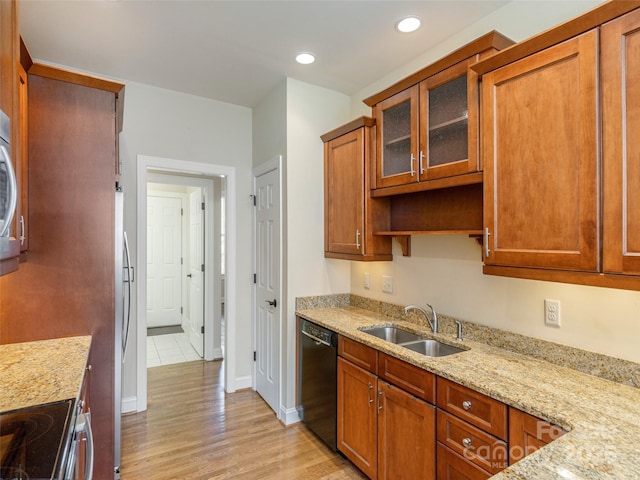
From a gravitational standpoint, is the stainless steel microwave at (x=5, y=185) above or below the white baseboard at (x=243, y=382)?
above

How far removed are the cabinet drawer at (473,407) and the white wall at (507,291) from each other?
0.60m

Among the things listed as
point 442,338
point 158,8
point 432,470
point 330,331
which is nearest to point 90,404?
point 330,331

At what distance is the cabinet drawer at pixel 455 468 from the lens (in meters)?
1.46

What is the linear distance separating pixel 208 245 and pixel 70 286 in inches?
95.4

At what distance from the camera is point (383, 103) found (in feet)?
7.98

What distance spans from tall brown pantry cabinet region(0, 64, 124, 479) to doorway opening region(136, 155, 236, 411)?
43.9 inches

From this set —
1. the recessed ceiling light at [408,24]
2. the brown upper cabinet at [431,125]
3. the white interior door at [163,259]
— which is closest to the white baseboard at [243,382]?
the brown upper cabinet at [431,125]

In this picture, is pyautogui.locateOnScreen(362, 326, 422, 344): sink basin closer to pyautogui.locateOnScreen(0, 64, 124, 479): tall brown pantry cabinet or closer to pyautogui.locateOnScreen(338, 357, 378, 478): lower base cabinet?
pyautogui.locateOnScreen(338, 357, 378, 478): lower base cabinet

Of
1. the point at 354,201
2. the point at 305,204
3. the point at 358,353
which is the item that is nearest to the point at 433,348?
the point at 358,353

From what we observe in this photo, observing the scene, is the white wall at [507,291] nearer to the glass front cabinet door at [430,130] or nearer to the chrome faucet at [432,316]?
the chrome faucet at [432,316]

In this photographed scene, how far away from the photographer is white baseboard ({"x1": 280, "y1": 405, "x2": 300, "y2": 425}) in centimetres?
285

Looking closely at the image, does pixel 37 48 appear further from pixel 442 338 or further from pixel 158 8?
pixel 442 338

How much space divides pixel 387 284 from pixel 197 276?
2849 millimetres

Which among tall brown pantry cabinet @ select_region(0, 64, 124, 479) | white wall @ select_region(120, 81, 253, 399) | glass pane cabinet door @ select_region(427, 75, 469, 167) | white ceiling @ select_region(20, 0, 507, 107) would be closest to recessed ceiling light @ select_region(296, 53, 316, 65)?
white ceiling @ select_region(20, 0, 507, 107)
